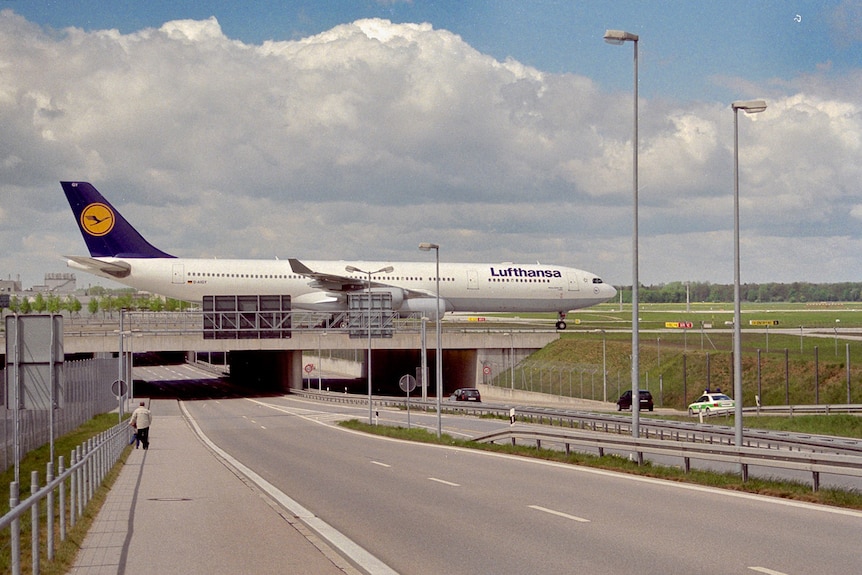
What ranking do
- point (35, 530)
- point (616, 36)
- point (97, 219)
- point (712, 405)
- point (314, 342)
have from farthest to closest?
point (97, 219), point (314, 342), point (712, 405), point (616, 36), point (35, 530)

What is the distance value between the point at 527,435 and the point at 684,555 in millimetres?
16090

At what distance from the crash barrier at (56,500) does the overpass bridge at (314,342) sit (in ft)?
142

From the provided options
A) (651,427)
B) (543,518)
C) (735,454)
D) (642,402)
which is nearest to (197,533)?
(543,518)

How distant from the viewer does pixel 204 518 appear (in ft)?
50.2

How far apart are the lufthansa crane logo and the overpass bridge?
22.6ft

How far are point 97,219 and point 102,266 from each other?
4.02 meters

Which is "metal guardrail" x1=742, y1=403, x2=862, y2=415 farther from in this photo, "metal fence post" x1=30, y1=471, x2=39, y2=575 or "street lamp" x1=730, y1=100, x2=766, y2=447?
"metal fence post" x1=30, y1=471, x2=39, y2=575

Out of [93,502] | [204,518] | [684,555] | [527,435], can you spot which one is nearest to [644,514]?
[684,555]

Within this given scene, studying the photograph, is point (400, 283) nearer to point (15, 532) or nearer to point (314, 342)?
point (314, 342)

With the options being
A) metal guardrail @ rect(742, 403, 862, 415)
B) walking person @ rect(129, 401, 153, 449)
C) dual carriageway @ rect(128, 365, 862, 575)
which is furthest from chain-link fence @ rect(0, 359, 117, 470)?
metal guardrail @ rect(742, 403, 862, 415)

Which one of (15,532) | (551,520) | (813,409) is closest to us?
(15,532)

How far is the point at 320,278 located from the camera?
76.8 metres

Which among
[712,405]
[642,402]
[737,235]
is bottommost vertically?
[642,402]

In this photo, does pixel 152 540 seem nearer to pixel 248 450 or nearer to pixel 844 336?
pixel 248 450
